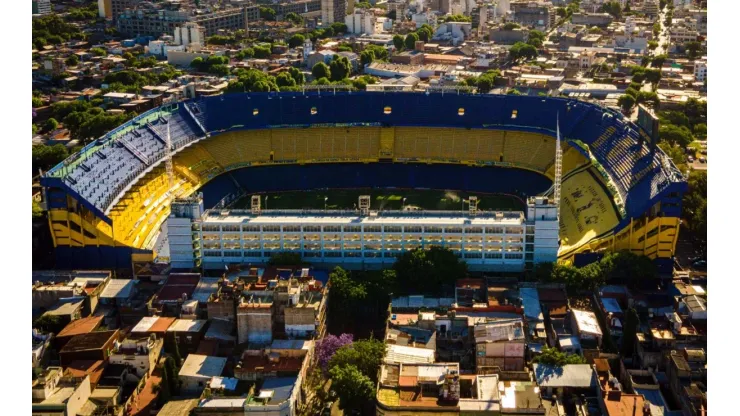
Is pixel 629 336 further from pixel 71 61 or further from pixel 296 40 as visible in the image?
pixel 296 40

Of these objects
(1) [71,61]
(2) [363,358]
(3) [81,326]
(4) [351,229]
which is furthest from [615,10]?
(3) [81,326]

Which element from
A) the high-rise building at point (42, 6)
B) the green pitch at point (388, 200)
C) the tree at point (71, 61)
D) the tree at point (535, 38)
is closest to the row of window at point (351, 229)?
the green pitch at point (388, 200)

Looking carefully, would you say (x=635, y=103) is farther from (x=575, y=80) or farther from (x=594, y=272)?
(x=594, y=272)

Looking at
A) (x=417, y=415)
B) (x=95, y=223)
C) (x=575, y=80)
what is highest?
(x=575, y=80)

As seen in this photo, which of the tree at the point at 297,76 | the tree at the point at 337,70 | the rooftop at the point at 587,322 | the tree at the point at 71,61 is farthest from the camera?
the tree at the point at 71,61

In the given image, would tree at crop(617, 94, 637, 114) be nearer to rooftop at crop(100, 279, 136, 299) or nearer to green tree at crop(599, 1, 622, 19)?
rooftop at crop(100, 279, 136, 299)

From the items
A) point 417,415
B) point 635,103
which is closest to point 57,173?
point 417,415

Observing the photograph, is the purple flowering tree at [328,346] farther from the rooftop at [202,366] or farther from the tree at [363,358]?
the rooftop at [202,366]
